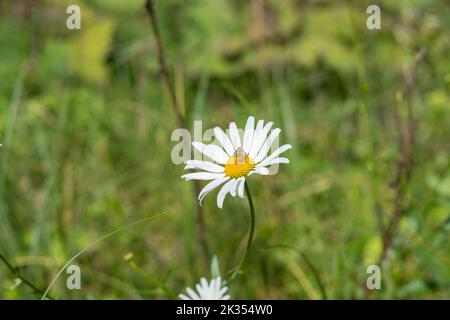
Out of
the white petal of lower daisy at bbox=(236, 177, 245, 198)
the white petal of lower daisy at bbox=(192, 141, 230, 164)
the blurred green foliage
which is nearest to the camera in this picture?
the white petal of lower daisy at bbox=(236, 177, 245, 198)

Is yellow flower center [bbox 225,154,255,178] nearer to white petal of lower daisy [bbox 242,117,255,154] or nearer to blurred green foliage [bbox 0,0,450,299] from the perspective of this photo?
white petal of lower daisy [bbox 242,117,255,154]

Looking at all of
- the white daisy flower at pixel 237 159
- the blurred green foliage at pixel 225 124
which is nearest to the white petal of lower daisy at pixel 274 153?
the white daisy flower at pixel 237 159

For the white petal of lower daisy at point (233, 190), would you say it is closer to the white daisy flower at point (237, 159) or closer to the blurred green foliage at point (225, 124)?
the white daisy flower at point (237, 159)

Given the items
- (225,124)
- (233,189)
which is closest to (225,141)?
(233,189)

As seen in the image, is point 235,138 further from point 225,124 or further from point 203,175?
point 225,124

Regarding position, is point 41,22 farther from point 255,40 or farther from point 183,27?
point 255,40

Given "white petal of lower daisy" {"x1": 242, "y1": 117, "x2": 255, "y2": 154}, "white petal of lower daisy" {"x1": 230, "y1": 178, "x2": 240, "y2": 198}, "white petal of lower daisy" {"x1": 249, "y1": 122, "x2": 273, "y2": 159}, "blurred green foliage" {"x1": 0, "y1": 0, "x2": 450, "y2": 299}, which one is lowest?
"white petal of lower daisy" {"x1": 230, "y1": 178, "x2": 240, "y2": 198}

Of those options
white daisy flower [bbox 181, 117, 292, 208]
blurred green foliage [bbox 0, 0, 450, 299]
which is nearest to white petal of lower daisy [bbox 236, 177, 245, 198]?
white daisy flower [bbox 181, 117, 292, 208]
